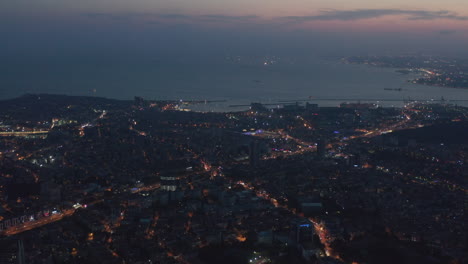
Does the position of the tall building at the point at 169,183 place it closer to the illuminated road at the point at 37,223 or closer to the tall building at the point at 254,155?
the illuminated road at the point at 37,223

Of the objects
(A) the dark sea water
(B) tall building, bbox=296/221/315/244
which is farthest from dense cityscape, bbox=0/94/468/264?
(A) the dark sea water

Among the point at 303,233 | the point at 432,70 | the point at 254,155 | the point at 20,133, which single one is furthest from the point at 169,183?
the point at 432,70

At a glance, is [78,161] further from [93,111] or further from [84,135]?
[93,111]

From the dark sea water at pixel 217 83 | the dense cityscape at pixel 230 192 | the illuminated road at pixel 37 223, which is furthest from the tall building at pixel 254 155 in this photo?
the dark sea water at pixel 217 83

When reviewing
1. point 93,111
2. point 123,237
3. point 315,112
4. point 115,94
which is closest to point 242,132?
point 315,112

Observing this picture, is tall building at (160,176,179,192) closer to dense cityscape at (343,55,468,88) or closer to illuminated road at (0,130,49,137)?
illuminated road at (0,130,49,137)

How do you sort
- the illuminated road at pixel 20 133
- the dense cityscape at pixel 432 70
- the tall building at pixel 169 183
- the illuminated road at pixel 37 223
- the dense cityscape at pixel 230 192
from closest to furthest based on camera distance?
the dense cityscape at pixel 230 192 → the illuminated road at pixel 37 223 → the tall building at pixel 169 183 → the illuminated road at pixel 20 133 → the dense cityscape at pixel 432 70
